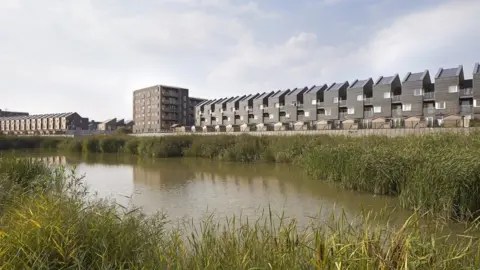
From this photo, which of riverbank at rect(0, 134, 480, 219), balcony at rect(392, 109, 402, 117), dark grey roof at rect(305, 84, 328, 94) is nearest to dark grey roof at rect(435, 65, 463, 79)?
balcony at rect(392, 109, 402, 117)

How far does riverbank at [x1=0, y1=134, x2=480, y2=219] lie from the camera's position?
581 cm

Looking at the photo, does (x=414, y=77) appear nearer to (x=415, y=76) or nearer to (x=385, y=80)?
(x=415, y=76)

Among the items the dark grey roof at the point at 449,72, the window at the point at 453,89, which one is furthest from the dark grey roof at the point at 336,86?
the window at the point at 453,89

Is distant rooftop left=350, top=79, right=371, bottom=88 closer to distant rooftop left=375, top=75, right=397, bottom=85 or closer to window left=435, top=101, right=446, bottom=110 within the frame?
distant rooftop left=375, top=75, right=397, bottom=85

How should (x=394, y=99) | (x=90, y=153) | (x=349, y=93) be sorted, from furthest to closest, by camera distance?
(x=349, y=93)
(x=394, y=99)
(x=90, y=153)

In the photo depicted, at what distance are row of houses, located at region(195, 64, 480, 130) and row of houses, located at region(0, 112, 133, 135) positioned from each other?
117 feet

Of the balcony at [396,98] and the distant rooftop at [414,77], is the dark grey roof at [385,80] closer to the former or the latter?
the distant rooftop at [414,77]

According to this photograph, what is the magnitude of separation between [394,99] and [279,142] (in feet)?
88.7

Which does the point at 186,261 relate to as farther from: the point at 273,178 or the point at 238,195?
the point at 273,178

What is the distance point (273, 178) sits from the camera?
11508 mm

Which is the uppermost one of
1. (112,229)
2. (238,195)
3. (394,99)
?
(394,99)

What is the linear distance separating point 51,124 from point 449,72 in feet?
263

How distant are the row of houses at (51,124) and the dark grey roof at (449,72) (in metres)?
64.5

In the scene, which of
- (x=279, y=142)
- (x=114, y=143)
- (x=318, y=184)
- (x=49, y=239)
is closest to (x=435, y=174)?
(x=318, y=184)
